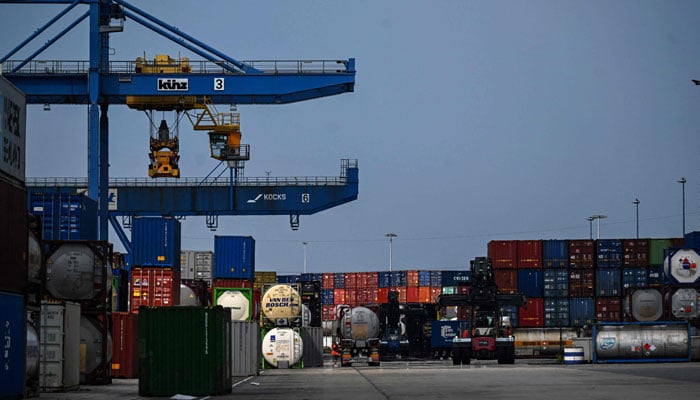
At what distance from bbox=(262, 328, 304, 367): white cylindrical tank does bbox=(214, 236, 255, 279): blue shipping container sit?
318cm

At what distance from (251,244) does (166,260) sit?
30.3 ft

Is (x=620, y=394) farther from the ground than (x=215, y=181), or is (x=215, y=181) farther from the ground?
(x=215, y=181)

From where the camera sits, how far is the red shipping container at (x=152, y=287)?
153ft

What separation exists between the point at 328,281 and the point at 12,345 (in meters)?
93.0

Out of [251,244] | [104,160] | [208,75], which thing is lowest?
[251,244]

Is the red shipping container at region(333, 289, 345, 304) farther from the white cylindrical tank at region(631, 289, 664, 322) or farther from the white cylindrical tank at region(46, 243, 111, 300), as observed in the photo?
the white cylindrical tank at region(46, 243, 111, 300)

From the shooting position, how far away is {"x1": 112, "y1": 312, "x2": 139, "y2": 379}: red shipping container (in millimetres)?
39156

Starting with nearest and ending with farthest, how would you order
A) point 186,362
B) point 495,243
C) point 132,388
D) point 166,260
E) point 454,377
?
1. point 186,362
2. point 132,388
3. point 454,377
4. point 166,260
5. point 495,243

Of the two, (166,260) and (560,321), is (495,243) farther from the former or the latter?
(166,260)

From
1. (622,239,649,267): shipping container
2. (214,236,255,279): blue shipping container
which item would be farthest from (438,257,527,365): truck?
(622,239,649,267): shipping container

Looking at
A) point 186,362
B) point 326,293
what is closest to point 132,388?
point 186,362

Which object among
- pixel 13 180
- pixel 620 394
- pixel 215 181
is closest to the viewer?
pixel 13 180

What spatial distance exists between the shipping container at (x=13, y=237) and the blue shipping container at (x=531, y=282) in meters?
52.8

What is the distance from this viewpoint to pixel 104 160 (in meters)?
57.0
